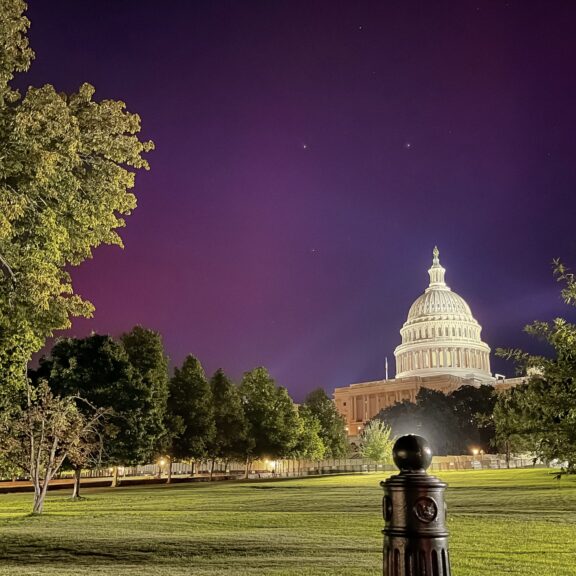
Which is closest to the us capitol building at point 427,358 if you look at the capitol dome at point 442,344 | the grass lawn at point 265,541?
the capitol dome at point 442,344

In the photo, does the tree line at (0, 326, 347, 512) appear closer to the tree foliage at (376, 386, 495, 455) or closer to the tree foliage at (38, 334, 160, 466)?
the tree foliage at (38, 334, 160, 466)

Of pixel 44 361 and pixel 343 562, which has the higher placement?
pixel 44 361

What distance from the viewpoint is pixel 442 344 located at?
593 ft

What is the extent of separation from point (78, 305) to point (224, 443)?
57543 millimetres

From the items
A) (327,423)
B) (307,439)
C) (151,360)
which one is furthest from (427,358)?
(151,360)

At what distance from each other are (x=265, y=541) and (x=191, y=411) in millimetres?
53462

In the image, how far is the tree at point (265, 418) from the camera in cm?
8200

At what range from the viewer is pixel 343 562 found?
1389 centimetres

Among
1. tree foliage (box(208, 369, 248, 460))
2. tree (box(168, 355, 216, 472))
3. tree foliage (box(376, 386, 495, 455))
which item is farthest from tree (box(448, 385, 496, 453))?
tree (box(168, 355, 216, 472))

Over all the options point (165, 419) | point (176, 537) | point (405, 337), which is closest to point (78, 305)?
point (176, 537)

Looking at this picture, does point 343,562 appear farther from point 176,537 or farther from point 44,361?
point 44,361

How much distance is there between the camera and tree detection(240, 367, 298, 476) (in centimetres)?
8200

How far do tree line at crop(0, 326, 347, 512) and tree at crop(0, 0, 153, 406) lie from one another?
39.8ft

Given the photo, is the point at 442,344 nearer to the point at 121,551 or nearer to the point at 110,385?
the point at 110,385
